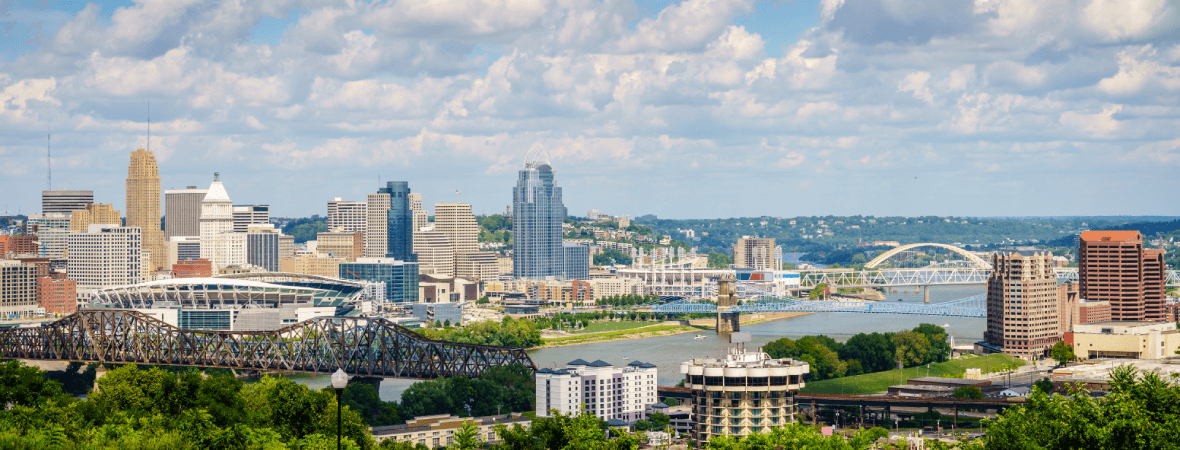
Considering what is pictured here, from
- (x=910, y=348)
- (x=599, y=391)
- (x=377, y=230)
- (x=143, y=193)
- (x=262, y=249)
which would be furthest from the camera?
(x=377, y=230)

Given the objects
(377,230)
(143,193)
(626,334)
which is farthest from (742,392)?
(143,193)

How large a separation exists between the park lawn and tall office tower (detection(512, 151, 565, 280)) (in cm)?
4830

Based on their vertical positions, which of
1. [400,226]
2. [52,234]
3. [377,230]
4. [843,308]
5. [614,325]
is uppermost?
[400,226]

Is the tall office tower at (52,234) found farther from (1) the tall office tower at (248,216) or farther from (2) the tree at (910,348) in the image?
(2) the tree at (910,348)

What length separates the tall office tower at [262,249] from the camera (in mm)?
166375

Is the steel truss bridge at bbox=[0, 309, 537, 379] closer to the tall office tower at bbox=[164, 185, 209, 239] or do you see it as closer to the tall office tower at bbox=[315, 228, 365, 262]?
the tall office tower at bbox=[315, 228, 365, 262]

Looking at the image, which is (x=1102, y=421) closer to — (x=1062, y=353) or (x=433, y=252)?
(x=1062, y=353)

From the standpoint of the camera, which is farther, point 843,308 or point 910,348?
point 843,308

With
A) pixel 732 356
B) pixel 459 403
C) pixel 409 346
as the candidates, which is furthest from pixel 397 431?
pixel 409 346

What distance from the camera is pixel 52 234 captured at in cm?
15725

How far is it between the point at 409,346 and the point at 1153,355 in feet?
144

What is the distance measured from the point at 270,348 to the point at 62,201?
114418 mm

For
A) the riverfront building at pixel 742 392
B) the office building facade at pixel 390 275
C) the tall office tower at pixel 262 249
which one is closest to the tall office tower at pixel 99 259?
the office building facade at pixel 390 275

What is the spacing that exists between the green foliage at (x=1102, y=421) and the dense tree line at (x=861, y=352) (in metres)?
44.2
